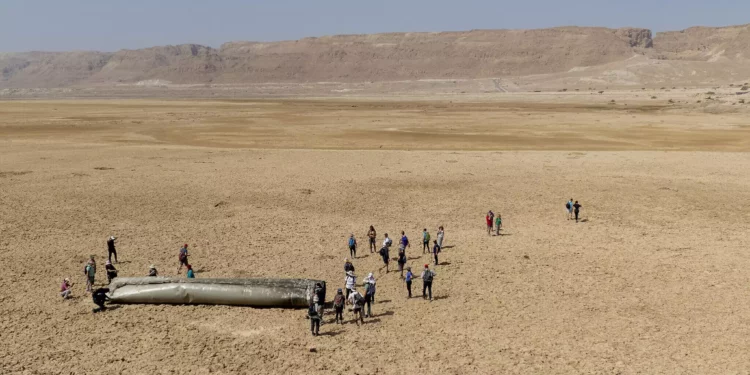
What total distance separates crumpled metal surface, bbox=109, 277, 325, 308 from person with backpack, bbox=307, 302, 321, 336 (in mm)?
1341

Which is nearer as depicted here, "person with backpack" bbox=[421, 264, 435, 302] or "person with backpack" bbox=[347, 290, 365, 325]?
"person with backpack" bbox=[347, 290, 365, 325]

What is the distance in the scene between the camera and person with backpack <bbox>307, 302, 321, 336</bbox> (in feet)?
48.7

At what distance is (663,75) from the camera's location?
15800 centimetres

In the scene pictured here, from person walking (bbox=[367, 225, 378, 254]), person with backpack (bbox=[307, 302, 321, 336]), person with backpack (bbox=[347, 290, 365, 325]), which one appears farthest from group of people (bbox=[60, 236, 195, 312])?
person walking (bbox=[367, 225, 378, 254])

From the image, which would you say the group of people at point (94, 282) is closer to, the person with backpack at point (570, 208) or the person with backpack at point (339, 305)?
the person with backpack at point (339, 305)

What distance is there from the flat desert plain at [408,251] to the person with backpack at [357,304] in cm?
35

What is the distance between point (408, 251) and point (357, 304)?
22.8 ft

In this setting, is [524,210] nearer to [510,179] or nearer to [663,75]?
[510,179]

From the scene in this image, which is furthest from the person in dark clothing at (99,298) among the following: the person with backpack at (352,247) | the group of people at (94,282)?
the person with backpack at (352,247)

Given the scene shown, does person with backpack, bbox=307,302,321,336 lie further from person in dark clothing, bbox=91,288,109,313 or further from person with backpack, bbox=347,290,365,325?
person in dark clothing, bbox=91,288,109,313

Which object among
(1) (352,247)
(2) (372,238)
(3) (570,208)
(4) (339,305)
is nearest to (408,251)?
(2) (372,238)

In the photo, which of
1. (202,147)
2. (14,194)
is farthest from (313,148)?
(14,194)

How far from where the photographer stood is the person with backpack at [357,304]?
1554 centimetres

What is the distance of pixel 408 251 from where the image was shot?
876 inches
